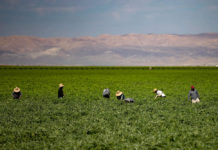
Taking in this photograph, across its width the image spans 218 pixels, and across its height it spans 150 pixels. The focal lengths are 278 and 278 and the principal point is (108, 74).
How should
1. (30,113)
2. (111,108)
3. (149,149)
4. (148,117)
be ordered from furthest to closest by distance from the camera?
(111,108), (30,113), (148,117), (149,149)

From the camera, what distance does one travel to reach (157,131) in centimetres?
1362

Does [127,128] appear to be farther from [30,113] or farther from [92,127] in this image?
[30,113]

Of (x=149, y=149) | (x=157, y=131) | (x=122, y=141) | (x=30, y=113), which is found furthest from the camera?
(x=30, y=113)

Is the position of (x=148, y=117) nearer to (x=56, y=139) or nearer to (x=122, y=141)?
(x=122, y=141)

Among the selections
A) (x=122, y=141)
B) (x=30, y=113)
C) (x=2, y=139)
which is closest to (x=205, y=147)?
(x=122, y=141)

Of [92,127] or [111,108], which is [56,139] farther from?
[111,108]

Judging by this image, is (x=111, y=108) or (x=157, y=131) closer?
(x=157, y=131)

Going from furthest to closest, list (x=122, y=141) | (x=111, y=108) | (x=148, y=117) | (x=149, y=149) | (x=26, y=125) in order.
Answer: (x=111, y=108) → (x=148, y=117) → (x=26, y=125) → (x=122, y=141) → (x=149, y=149)

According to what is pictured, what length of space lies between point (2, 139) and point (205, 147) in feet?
29.1

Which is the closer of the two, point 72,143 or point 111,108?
point 72,143

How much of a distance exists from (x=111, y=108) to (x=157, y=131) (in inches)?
250

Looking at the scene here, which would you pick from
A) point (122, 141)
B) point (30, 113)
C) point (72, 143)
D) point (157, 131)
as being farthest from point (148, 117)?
point (30, 113)

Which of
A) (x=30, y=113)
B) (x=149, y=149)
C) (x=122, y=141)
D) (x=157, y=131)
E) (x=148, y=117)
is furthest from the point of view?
(x=30, y=113)

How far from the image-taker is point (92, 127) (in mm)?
14344
